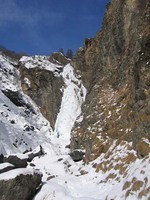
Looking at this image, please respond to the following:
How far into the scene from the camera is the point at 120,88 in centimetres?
2194

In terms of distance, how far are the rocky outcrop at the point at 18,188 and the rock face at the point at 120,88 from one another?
4572mm

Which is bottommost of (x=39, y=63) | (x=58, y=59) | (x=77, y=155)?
(x=77, y=155)

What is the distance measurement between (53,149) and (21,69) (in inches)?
836

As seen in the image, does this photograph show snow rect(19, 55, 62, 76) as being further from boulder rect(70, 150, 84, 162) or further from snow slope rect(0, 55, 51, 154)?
boulder rect(70, 150, 84, 162)

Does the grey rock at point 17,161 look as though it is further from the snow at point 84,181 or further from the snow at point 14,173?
the snow at point 14,173

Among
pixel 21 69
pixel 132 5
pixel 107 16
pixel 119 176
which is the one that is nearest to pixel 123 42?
pixel 132 5

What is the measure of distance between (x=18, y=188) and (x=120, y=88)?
9924 millimetres

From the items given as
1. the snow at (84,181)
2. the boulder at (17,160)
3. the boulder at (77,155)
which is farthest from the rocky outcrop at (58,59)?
Answer: the snow at (84,181)

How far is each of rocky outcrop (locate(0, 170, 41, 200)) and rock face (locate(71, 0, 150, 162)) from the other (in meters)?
4.57

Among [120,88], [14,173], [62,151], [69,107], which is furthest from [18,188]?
[69,107]

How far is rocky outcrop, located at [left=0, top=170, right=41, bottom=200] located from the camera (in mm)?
14922

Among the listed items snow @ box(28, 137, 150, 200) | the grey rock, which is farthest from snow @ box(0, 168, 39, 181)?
the grey rock

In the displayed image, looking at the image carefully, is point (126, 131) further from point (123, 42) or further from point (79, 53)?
point (79, 53)

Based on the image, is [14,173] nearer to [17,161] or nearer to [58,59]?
[17,161]
